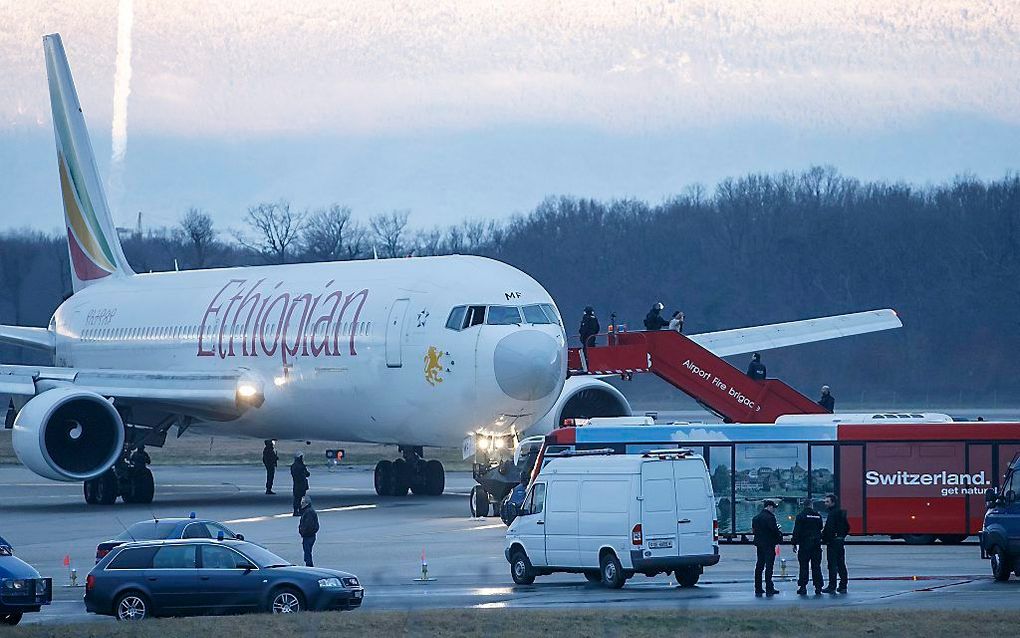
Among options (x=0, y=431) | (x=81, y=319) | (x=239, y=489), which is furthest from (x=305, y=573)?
(x=0, y=431)

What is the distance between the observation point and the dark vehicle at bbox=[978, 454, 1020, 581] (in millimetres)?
24297

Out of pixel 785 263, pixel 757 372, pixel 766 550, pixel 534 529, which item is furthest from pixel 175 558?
pixel 785 263

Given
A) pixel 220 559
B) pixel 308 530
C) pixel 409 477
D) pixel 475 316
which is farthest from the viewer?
pixel 409 477

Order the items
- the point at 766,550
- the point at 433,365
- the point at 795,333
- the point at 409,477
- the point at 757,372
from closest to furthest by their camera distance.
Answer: the point at 766,550, the point at 433,365, the point at 757,372, the point at 409,477, the point at 795,333

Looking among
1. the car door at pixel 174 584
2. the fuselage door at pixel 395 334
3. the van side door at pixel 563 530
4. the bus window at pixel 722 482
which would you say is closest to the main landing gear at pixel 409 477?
the fuselage door at pixel 395 334

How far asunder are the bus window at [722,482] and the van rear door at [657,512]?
22.0 ft

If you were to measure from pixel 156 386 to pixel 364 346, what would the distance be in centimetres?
609

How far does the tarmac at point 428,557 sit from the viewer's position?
22.4 metres

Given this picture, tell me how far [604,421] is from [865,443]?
16.9 ft

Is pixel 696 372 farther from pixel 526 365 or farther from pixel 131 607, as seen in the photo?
pixel 131 607

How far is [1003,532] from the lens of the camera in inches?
967

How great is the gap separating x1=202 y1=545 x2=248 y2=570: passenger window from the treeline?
5919 centimetres

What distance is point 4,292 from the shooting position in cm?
9525

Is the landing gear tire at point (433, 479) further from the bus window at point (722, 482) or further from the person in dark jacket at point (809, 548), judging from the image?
the person in dark jacket at point (809, 548)
